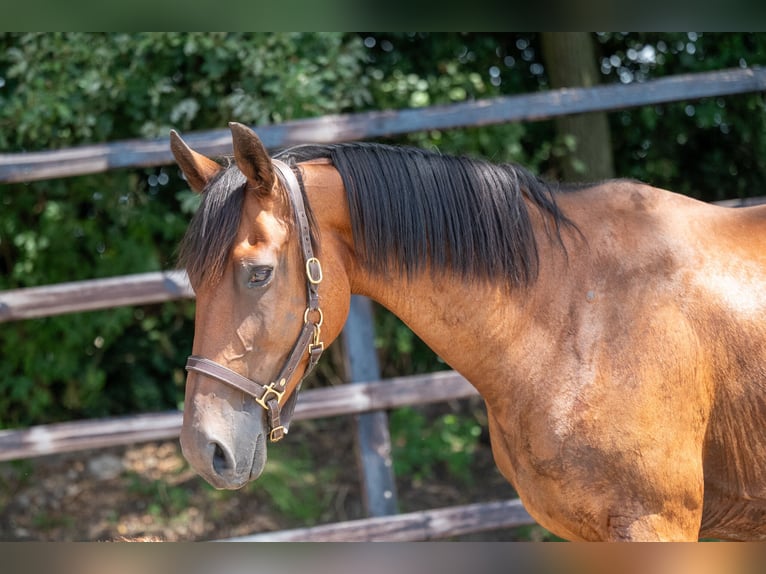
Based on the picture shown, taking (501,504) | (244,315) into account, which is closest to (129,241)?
(501,504)

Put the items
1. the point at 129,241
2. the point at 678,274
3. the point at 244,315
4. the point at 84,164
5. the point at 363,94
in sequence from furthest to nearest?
1. the point at 129,241
2. the point at 363,94
3. the point at 84,164
4. the point at 678,274
5. the point at 244,315

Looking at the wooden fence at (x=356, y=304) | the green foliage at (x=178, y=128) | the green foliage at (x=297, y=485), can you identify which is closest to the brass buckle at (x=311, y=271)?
the wooden fence at (x=356, y=304)

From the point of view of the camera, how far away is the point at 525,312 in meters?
2.15

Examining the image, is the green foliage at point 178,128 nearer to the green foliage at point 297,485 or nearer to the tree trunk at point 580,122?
the tree trunk at point 580,122

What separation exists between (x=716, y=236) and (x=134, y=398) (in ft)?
14.3

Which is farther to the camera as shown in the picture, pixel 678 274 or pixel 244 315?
pixel 678 274

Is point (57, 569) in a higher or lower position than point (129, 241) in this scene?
higher

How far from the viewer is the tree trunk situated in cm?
484

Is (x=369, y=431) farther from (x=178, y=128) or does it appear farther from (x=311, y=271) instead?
(x=178, y=128)

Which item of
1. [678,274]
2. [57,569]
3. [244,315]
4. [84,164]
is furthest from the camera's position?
[84,164]

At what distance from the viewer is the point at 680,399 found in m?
1.99

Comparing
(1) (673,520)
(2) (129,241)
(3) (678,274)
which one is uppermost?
(3) (678,274)

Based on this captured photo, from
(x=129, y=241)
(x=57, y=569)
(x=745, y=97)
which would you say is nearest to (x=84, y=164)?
(x=129, y=241)

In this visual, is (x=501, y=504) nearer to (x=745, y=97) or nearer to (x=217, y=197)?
(x=217, y=197)
